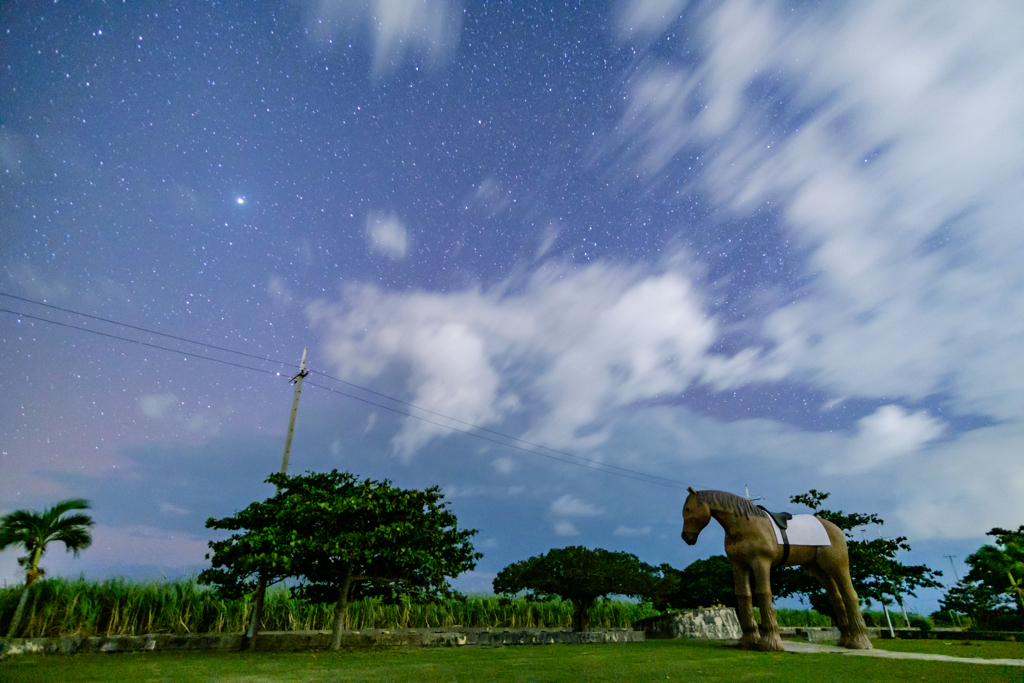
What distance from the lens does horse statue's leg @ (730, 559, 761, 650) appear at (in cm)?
1198

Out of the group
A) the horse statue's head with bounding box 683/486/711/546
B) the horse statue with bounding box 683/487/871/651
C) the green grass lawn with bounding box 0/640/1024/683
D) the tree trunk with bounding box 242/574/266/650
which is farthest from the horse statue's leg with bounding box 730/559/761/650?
the tree trunk with bounding box 242/574/266/650

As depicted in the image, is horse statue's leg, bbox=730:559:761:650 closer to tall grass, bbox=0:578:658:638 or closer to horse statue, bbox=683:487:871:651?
horse statue, bbox=683:487:871:651

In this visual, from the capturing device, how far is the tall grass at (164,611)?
15109 millimetres

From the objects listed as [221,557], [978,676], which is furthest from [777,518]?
[221,557]

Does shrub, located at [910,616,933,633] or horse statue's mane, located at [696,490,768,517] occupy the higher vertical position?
horse statue's mane, located at [696,490,768,517]

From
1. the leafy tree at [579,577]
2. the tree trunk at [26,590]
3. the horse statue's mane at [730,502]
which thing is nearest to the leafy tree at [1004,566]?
the leafy tree at [579,577]

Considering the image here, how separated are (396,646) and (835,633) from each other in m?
15.8

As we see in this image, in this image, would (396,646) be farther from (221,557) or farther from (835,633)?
(835,633)

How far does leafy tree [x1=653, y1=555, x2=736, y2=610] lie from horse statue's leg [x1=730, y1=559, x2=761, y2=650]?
1080cm

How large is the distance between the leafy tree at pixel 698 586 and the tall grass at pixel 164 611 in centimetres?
778

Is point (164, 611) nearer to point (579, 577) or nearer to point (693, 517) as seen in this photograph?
point (579, 577)

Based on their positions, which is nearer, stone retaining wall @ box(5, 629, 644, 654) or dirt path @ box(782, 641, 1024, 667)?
dirt path @ box(782, 641, 1024, 667)

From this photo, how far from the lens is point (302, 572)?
47.1 ft

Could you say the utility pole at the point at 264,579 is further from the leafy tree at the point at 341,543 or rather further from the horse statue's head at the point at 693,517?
the horse statue's head at the point at 693,517
